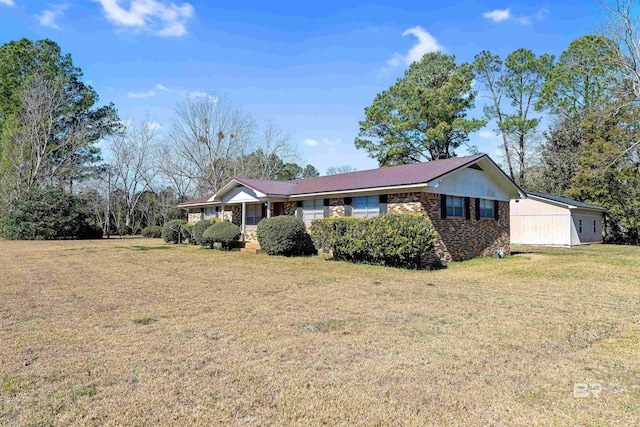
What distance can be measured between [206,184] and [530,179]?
27738 millimetres

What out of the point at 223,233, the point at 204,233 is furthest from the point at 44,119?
the point at 223,233

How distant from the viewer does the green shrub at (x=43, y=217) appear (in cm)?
2573

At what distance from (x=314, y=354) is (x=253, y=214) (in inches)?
651

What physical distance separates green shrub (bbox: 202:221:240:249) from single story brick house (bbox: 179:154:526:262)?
1125 millimetres

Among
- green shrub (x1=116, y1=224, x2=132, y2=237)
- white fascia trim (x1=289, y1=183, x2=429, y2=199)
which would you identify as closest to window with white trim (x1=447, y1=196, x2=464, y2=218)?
white fascia trim (x1=289, y1=183, x2=429, y2=199)

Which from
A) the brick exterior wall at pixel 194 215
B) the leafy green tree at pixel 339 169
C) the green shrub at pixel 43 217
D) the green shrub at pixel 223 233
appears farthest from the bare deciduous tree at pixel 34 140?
the leafy green tree at pixel 339 169

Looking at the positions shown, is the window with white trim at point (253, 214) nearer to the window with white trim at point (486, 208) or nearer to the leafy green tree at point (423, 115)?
the window with white trim at point (486, 208)

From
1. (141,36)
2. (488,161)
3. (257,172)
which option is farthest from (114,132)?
(488,161)

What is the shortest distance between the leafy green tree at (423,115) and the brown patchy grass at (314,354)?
23.8 m

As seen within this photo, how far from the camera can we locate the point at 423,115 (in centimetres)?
3105

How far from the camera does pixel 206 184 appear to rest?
31828 mm

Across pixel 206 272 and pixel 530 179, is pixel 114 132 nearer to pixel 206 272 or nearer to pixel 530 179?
pixel 206 272

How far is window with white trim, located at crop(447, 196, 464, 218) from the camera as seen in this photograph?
14192 millimetres

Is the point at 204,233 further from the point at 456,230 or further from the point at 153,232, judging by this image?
the point at 153,232
